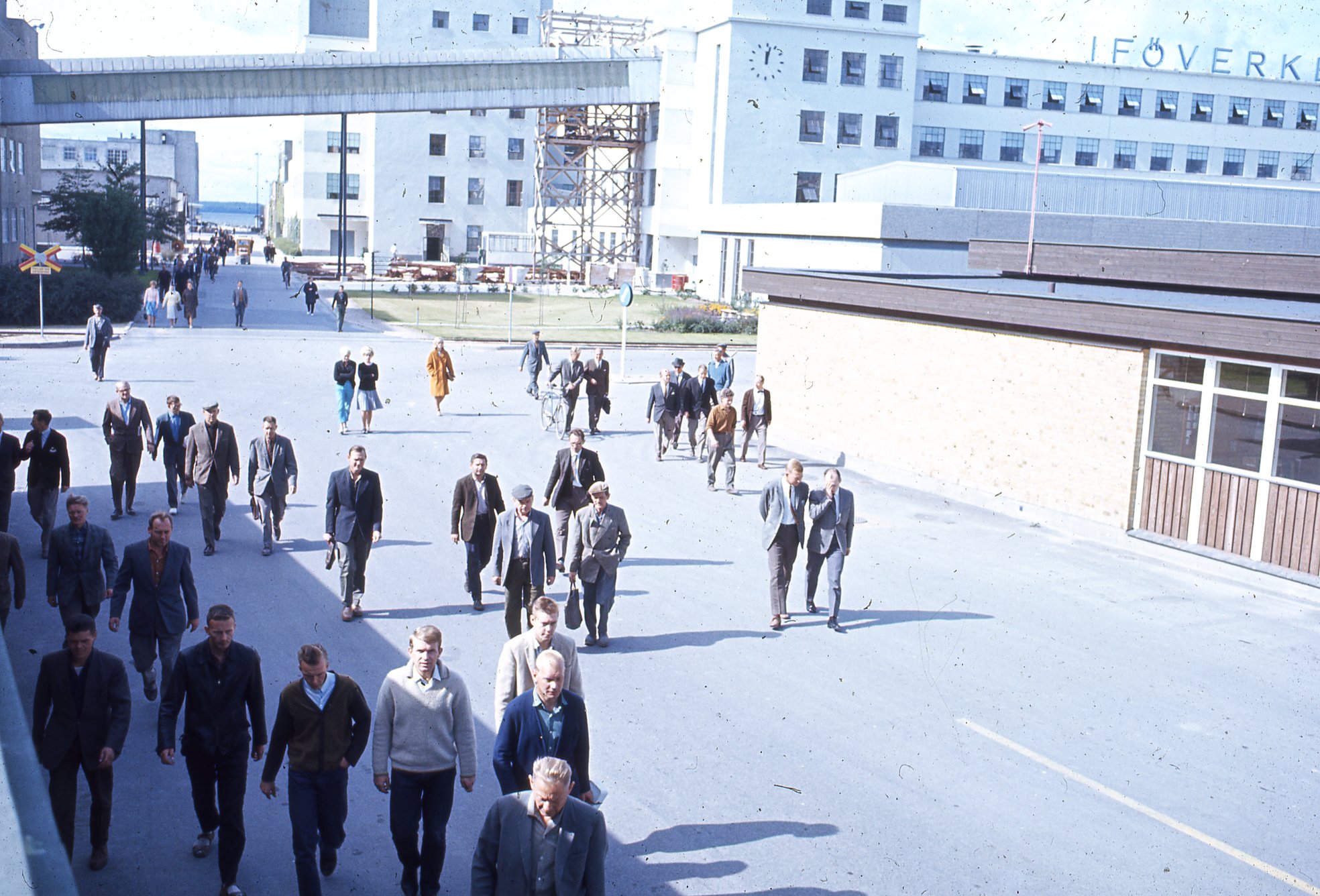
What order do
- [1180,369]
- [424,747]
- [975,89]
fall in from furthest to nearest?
[975,89]
[1180,369]
[424,747]

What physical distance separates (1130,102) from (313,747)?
77292 mm

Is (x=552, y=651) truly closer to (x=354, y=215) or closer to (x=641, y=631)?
(x=641, y=631)

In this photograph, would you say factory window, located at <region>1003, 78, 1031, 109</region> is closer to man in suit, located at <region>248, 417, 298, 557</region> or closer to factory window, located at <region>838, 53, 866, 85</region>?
factory window, located at <region>838, 53, 866, 85</region>

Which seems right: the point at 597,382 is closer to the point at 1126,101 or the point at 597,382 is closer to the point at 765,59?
the point at 765,59

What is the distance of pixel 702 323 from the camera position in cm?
5006

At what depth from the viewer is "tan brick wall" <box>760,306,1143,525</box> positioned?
18109mm

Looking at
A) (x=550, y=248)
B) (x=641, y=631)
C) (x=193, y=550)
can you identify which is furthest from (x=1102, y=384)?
(x=550, y=248)

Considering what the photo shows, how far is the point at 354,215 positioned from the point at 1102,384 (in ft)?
252

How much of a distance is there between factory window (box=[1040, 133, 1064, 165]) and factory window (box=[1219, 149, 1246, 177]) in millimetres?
10895

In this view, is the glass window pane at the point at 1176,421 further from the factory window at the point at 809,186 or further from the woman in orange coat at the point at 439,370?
the factory window at the point at 809,186

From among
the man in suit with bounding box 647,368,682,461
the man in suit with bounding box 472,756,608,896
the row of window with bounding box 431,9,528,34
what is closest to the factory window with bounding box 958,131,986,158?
the row of window with bounding box 431,9,528,34

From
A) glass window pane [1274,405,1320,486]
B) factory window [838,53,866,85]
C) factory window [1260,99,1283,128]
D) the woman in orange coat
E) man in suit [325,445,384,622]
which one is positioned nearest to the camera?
man in suit [325,445,384,622]

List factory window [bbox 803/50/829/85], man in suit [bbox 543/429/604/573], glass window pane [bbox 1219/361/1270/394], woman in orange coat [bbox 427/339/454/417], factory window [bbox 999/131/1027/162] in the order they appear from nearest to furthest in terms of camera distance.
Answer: man in suit [bbox 543/429/604/573] < glass window pane [bbox 1219/361/1270/394] < woman in orange coat [bbox 427/339/454/417] < factory window [bbox 803/50/829/85] < factory window [bbox 999/131/1027/162]

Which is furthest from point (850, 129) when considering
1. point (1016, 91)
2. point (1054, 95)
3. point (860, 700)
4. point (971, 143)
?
point (860, 700)
